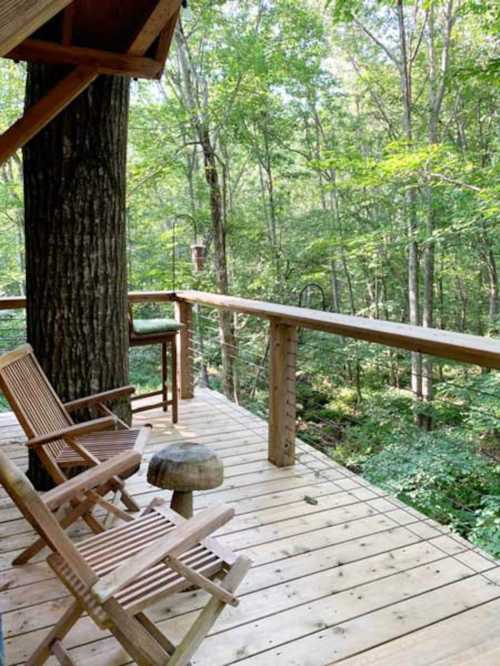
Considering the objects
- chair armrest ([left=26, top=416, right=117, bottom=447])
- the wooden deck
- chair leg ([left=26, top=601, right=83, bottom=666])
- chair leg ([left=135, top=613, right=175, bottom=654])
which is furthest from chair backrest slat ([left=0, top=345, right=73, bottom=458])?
chair leg ([left=135, top=613, right=175, bottom=654])

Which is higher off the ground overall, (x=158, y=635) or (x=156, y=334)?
(x=156, y=334)

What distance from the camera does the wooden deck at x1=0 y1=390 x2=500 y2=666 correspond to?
1.59 meters

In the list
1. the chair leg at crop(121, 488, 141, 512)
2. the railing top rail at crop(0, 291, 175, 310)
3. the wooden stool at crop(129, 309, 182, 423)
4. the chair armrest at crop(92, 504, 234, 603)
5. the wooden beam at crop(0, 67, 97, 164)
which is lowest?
the chair leg at crop(121, 488, 141, 512)

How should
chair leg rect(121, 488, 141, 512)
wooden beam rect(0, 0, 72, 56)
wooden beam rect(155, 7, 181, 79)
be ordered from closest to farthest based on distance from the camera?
wooden beam rect(0, 0, 72, 56), wooden beam rect(155, 7, 181, 79), chair leg rect(121, 488, 141, 512)

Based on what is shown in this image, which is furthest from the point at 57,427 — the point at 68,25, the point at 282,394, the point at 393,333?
the point at 68,25

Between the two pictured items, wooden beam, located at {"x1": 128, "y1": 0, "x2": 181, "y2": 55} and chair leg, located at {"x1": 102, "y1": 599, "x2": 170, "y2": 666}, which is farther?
wooden beam, located at {"x1": 128, "y1": 0, "x2": 181, "y2": 55}

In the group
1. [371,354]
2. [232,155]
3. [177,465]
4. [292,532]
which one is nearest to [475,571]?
[292,532]

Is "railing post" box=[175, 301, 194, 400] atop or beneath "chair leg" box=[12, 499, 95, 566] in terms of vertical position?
atop

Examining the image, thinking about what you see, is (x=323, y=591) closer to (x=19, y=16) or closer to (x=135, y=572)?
(x=135, y=572)

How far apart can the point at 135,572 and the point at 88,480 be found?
1.71 ft

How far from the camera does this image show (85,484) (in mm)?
1647

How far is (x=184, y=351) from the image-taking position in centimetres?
427

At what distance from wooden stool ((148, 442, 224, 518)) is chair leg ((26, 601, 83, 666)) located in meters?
0.49

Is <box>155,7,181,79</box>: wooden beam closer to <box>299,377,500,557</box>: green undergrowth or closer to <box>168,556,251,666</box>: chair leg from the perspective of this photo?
<box>168,556,251,666</box>: chair leg
